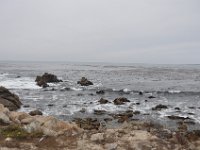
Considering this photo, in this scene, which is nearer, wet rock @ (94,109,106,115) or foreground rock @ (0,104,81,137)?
foreground rock @ (0,104,81,137)

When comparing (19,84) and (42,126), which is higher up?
(42,126)

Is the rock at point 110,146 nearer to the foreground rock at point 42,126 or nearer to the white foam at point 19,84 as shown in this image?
the foreground rock at point 42,126

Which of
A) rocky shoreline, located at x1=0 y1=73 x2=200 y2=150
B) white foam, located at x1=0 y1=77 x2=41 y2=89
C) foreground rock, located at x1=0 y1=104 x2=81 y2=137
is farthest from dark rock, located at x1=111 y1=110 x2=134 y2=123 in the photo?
white foam, located at x1=0 y1=77 x2=41 y2=89

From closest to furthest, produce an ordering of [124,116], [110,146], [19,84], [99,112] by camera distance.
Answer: [110,146] < [124,116] < [99,112] < [19,84]

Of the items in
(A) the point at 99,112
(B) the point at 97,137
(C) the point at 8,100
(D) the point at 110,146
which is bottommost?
(A) the point at 99,112

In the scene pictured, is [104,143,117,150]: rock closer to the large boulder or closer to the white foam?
the large boulder

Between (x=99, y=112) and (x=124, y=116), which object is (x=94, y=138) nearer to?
(x=124, y=116)

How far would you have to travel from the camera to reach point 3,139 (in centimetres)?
1007

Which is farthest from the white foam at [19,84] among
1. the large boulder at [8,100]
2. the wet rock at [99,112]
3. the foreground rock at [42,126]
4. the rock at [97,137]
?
the rock at [97,137]

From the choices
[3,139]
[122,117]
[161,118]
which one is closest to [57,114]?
[122,117]

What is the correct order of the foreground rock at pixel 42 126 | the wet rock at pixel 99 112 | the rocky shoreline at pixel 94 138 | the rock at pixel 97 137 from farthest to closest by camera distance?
the wet rock at pixel 99 112, the foreground rock at pixel 42 126, the rock at pixel 97 137, the rocky shoreline at pixel 94 138

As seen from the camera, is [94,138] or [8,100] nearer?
[94,138]

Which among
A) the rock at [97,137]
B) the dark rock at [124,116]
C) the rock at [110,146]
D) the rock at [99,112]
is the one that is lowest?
the rock at [99,112]

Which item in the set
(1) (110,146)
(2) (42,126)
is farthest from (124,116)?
(1) (110,146)
